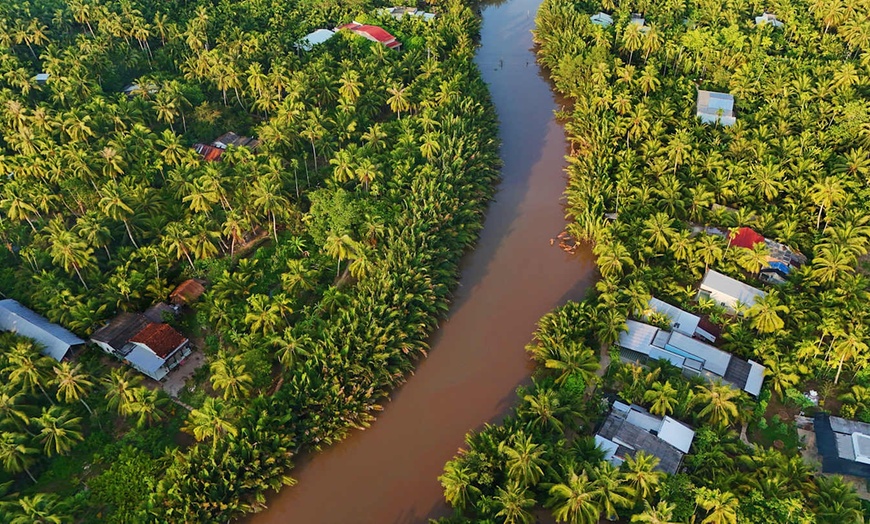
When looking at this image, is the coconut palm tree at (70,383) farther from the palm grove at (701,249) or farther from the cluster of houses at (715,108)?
the cluster of houses at (715,108)

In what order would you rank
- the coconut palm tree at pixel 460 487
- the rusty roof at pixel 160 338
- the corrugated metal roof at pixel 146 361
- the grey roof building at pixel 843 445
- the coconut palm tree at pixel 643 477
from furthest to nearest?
1. the rusty roof at pixel 160 338
2. the corrugated metal roof at pixel 146 361
3. the grey roof building at pixel 843 445
4. the coconut palm tree at pixel 460 487
5. the coconut palm tree at pixel 643 477

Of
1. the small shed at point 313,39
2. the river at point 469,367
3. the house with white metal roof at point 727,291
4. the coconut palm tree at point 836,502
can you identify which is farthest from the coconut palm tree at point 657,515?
the small shed at point 313,39

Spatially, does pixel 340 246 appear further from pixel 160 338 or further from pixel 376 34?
pixel 376 34

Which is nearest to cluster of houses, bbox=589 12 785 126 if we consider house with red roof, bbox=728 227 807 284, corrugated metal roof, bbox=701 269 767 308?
house with red roof, bbox=728 227 807 284

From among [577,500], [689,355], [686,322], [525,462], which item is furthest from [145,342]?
[686,322]

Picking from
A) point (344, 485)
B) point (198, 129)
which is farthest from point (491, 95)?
point (344, 485)

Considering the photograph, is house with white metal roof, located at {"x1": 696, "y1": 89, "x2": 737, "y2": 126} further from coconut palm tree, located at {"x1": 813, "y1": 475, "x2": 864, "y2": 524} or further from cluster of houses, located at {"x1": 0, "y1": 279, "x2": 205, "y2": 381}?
Answer: cluster of houses, located at {"x1": 0, "y1": 279, "x2": 205, "y2": 381}
